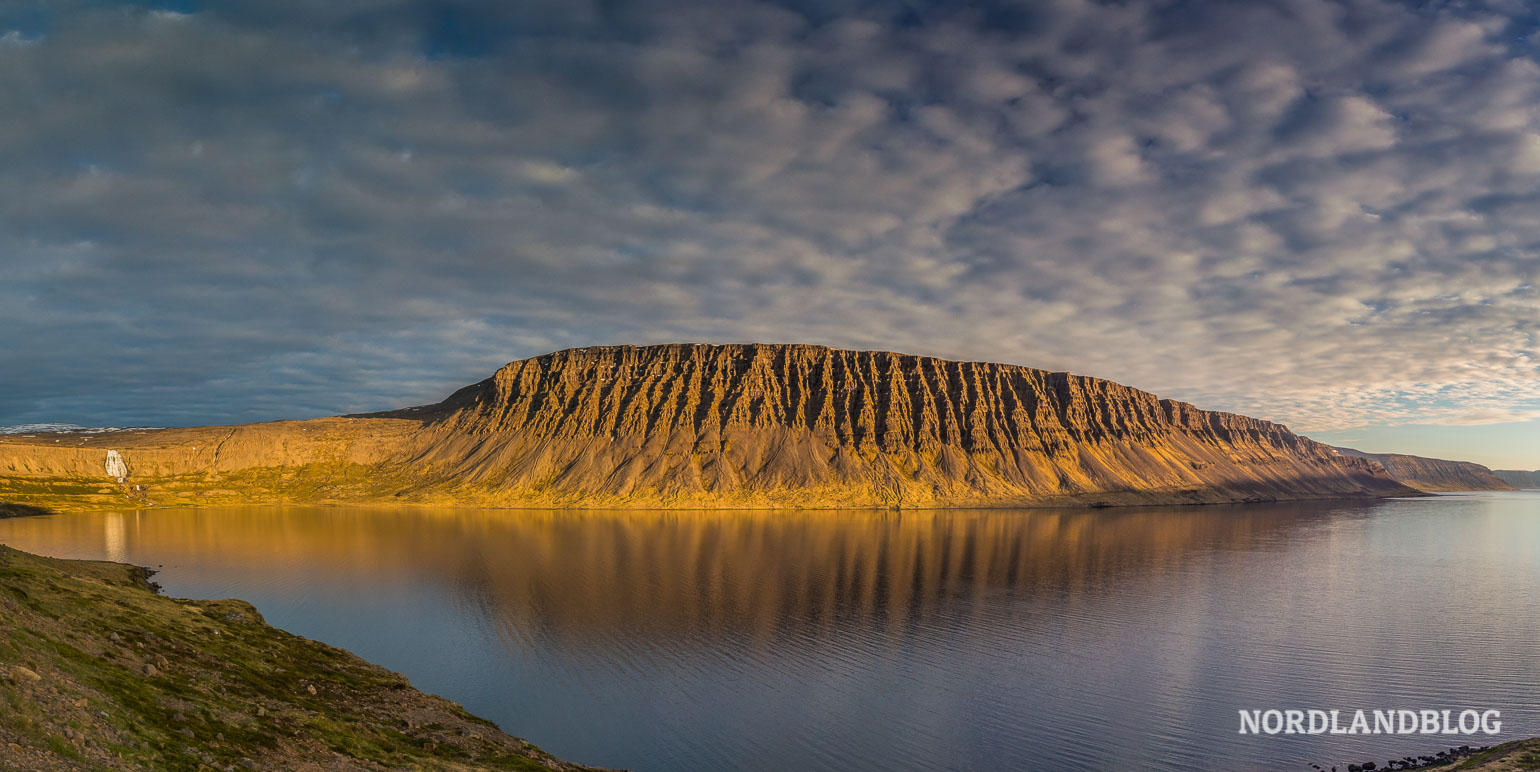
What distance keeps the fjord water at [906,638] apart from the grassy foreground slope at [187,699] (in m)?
6.70

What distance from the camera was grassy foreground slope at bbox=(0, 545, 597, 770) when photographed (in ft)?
65.8

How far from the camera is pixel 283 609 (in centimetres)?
6844

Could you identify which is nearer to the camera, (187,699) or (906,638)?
(187,699)

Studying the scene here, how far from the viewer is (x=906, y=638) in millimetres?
59219

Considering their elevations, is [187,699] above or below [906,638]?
above

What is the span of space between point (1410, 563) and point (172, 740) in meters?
141

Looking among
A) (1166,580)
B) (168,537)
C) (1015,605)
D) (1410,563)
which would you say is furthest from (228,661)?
Answer: (1410,563)

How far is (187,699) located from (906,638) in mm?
47179

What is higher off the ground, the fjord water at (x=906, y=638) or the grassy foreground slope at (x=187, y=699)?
the grassy foreground slope at (x=187, y=699)

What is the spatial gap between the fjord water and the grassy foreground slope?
22.0 feet

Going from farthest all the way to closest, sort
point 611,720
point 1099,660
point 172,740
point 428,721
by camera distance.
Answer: point 1099,660 < point 611,720 < point 428,721 < point 172,740

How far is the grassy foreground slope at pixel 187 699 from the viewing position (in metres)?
20.1

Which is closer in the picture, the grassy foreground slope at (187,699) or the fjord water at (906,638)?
the grassy foreground slope at (187,699)

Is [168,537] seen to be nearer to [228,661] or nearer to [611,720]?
[228,661]
